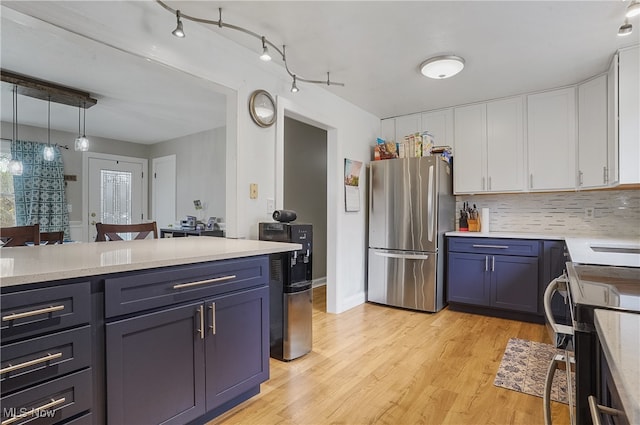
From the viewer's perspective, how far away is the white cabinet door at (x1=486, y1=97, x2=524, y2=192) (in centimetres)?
343

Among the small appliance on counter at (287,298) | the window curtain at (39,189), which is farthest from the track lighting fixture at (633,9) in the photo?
the window curtain at (39,189)

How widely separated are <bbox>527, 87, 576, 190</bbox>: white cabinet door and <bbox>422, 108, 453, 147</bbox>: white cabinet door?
30.6 inches

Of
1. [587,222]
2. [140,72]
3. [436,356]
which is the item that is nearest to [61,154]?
[140,72]

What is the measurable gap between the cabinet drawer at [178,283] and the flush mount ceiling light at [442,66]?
206cm

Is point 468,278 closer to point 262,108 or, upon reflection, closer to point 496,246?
point 496,246

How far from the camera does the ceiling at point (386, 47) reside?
1.97 meters

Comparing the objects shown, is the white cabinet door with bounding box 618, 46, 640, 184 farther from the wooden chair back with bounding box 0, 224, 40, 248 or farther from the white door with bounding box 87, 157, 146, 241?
the white door with bounding box 87, 157, 146, 241

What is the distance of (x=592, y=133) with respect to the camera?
2.97 meters

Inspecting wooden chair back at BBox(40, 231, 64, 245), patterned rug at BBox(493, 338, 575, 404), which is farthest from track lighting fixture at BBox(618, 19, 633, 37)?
wooden chair back at BBox(40, 231, 64, 245)

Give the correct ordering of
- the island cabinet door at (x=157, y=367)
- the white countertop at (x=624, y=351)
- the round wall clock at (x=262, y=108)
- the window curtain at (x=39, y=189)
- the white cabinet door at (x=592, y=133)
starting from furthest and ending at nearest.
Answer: the window curtain at (x=39, y=189), the white cabinet door at (x=592, y=133), the round wall clock at (x=262, y=108), the island cabinet door at (x=157, y=367), the white countertop at (x=624, y=351)

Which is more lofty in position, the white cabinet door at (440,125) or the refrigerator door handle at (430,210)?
the white cabinet door at (440,125)

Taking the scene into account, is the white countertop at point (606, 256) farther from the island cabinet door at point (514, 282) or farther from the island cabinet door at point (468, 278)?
the island cabinet door at point (468, 278)

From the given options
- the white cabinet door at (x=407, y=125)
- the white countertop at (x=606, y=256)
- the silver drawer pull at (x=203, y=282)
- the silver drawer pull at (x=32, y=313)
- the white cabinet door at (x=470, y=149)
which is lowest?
the silver drawer pull at (x=203, y=282)

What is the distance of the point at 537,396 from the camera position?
6.21 ft
